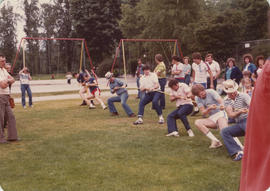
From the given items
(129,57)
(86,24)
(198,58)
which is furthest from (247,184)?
(86,24)

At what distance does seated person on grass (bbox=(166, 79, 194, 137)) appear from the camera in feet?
23.0

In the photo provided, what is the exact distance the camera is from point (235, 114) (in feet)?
16.5

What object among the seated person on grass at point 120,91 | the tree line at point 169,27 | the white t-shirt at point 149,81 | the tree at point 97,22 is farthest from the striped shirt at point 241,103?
the tree at point 97,22

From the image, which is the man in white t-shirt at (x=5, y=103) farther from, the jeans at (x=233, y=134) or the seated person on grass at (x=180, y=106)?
the jeans at (x=233, y=134)

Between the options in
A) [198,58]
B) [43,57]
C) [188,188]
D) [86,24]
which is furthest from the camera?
[86,24]

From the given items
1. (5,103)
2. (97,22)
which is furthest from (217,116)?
(97,22)

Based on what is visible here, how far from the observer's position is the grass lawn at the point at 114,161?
422cm

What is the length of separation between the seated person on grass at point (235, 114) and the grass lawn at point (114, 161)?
218 millimetres

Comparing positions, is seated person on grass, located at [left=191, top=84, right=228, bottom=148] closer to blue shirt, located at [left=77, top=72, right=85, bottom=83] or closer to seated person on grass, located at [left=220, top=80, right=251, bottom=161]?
seated person on grass, located at [left=220, top=80, right=251, bottom=161]

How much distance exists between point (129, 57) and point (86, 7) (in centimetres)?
1636

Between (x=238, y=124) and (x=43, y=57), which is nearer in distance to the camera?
(x=238, y=124)

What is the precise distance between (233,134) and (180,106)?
2027 mm

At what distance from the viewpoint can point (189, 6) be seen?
31.2m

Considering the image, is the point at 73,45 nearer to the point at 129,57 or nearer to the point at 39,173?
the point at 129,57
